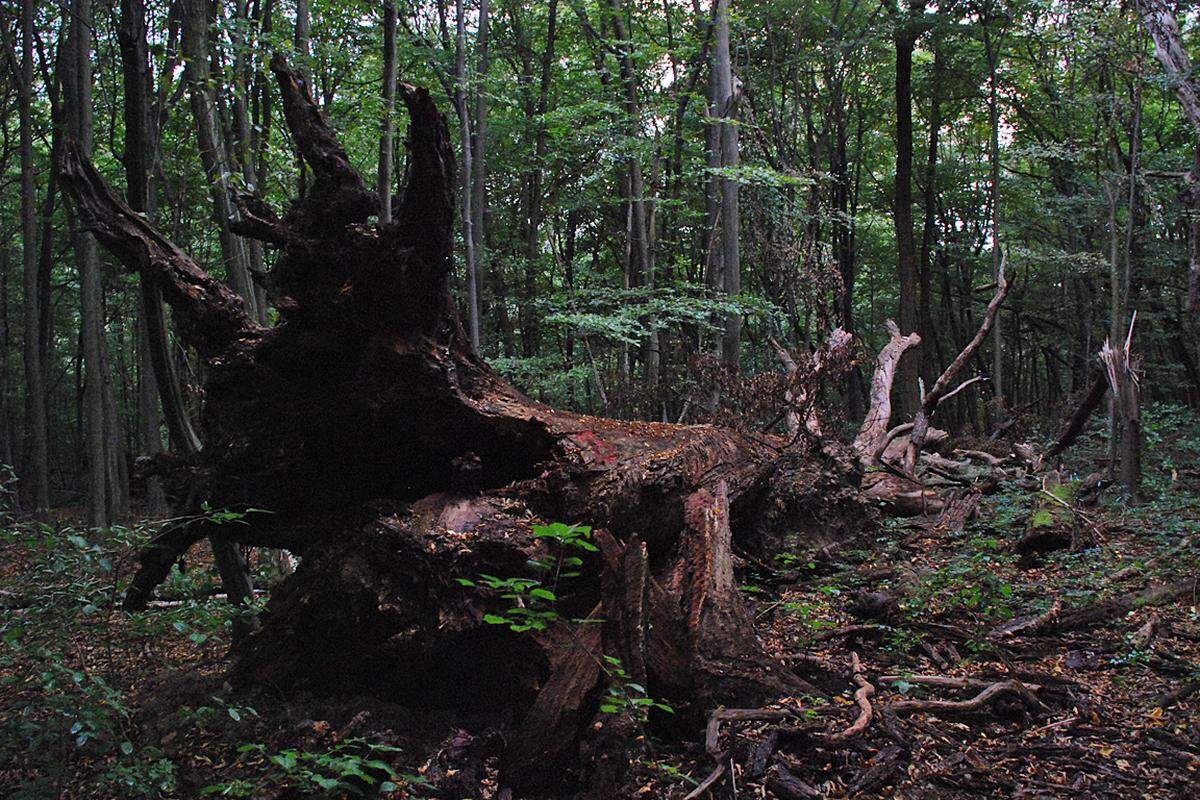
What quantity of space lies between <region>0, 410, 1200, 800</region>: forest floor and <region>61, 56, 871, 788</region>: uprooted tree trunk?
0.82 ft

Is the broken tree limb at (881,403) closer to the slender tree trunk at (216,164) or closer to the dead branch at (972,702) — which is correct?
the dead branch at (972,702)

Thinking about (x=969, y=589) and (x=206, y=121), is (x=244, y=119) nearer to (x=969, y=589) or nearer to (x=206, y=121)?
(x=206, y=121)

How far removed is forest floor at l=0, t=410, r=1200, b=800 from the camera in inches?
122

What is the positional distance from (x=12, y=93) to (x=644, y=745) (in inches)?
653

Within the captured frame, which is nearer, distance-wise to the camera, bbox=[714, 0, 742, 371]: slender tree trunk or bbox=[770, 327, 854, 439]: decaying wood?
bbox=[770, 327, 854, 439]: decaying wood

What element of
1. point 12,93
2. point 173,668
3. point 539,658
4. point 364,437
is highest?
point 12,93

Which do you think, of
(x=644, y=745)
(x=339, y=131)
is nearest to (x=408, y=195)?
(x=644, y=745)

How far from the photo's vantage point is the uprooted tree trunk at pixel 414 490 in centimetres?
362

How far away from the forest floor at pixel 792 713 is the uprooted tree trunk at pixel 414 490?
0.82ft

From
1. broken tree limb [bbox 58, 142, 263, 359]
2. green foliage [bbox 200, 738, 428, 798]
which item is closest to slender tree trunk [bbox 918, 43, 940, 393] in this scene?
broken tree limb [bbox 58, 142, 263, 359]

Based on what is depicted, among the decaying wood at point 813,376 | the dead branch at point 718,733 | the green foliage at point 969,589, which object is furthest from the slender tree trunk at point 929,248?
the dead branch at point 718,733

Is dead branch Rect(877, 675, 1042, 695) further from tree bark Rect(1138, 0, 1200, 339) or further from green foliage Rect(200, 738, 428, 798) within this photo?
tree bark Rect(1138, 0, 1200, 339)

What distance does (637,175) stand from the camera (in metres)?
13.7

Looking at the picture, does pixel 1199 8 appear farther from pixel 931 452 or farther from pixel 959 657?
pixel 959 657
